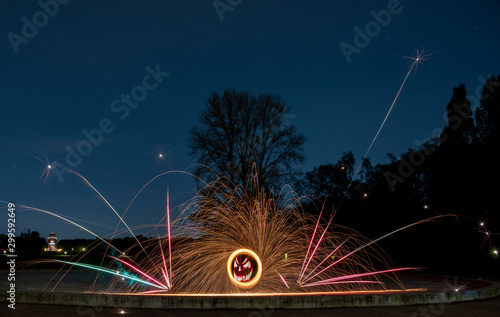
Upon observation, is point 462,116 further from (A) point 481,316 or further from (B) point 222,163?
(A) point 481,316

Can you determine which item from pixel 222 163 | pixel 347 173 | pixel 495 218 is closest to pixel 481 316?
pixel 495 218

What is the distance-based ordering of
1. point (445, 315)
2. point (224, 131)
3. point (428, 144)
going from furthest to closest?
point (428, 144) < point (224, 131) < point (445, 315)

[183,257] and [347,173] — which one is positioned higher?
[347,173]

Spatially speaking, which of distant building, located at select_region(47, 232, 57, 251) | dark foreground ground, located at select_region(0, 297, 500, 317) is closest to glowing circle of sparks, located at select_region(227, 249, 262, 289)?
dark foreground ground, located at select_region(0, 297, 500, 317)

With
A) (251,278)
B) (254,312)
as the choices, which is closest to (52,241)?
(251,278)

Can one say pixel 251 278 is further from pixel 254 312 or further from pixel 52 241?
pixel 52 241

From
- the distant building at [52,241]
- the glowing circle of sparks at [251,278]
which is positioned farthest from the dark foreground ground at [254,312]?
the distant building at [52,241]

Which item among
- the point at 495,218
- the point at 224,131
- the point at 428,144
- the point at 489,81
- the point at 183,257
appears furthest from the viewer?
the point at 428,144

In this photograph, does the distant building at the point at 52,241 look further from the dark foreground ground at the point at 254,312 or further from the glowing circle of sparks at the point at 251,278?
the glowing circle of sparks at the point at 251,278

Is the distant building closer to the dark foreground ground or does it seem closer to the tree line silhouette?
the tree line silhouette

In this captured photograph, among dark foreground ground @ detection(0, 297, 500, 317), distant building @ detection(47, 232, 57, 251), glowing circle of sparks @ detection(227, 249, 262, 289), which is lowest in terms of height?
dark foreground ground @ detection(0, 297, 500, 317)

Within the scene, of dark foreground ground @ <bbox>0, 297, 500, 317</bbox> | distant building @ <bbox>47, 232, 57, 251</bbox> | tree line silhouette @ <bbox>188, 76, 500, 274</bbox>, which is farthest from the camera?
distant building @ <bbox>47, 232, 57, 251</bbox>

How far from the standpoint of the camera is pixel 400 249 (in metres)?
24.5

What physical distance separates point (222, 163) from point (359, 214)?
9147mm
